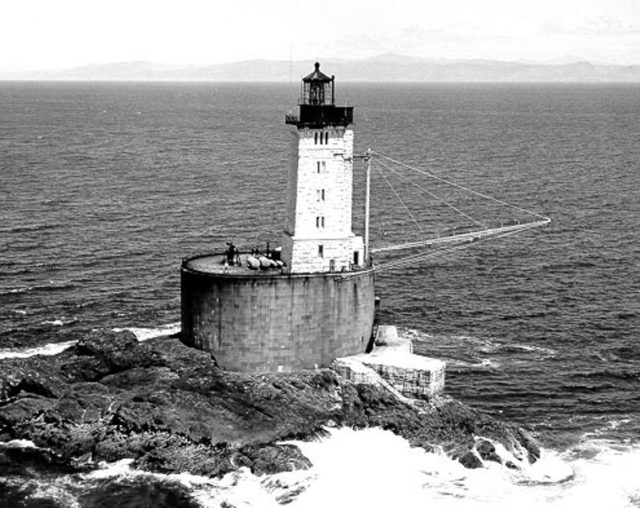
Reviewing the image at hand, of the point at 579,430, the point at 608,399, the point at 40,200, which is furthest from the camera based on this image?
the point at 40,200

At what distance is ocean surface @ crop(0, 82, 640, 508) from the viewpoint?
51.2m

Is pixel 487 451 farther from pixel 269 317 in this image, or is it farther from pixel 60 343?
pixel 60 343

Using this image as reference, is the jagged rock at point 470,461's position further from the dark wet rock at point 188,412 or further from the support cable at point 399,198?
the support cable at point 399,198

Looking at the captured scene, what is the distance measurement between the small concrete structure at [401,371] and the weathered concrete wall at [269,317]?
5.21ft

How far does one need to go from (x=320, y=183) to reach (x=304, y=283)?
5.91 meters

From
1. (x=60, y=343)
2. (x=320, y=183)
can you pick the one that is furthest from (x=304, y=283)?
(x=60, y=343)

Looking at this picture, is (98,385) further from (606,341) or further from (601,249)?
(601,249)

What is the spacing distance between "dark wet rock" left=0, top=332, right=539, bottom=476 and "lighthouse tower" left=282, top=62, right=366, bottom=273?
6.79 meters

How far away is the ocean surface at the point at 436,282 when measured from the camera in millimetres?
51250

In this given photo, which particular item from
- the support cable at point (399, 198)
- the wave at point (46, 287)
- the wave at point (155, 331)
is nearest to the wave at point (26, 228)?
the wave at point (46, 287)

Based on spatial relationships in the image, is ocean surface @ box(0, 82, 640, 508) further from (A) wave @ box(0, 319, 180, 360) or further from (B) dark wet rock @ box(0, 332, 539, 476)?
(B) dark wet rock @ box(0, 332, 539, 476)

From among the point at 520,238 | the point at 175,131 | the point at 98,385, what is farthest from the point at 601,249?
the point at 175,131

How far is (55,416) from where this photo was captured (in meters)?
52.2

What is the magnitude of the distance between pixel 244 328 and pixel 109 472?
Result: 1097 cm
